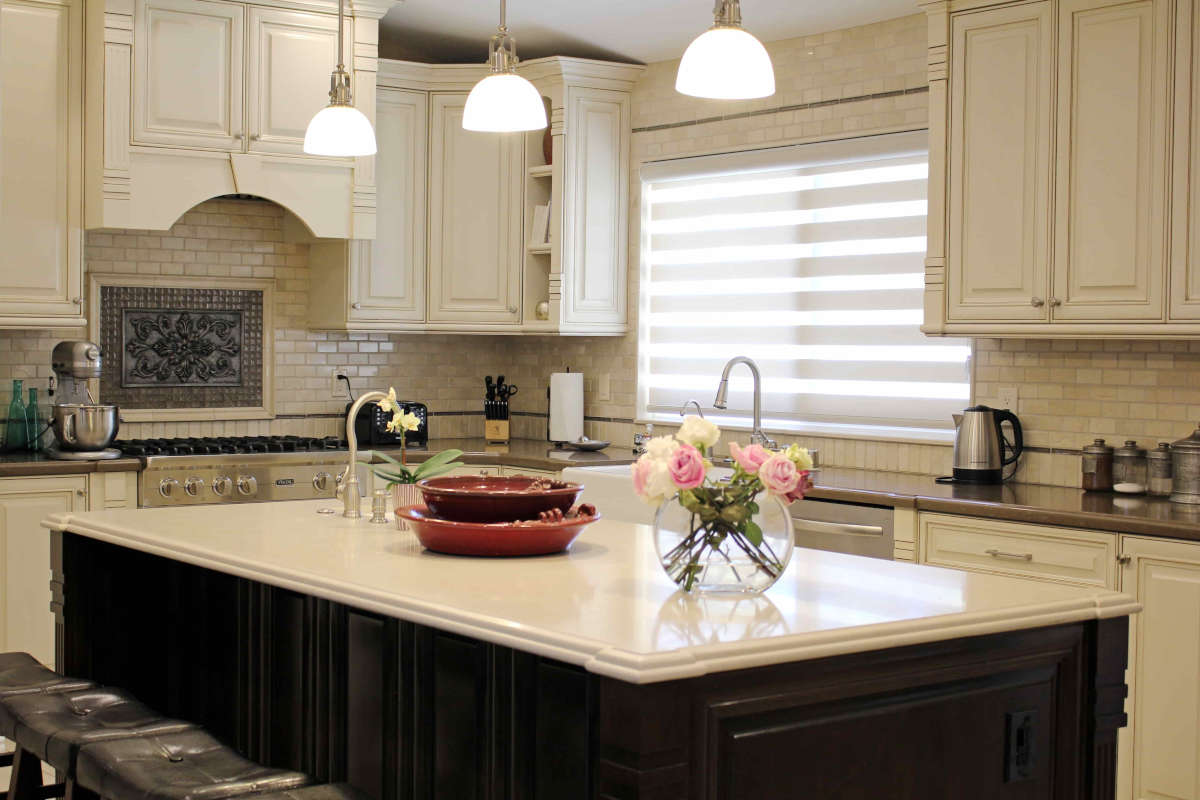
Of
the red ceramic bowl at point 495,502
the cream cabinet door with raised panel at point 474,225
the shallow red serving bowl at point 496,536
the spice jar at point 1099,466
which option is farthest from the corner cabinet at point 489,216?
the shallow red serving bowl at point 496,536

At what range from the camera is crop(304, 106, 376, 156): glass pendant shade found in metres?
3.55

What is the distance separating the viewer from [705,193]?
19.7 ft

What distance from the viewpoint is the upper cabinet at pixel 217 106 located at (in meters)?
5.15

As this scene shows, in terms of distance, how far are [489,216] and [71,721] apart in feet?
12.4

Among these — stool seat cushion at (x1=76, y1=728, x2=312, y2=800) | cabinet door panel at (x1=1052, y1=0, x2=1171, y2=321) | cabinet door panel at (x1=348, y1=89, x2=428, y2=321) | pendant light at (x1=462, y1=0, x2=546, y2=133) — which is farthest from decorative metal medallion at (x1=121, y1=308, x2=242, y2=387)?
cabinet door panel at (x1=1052, y1=0, x2=1171, y2=321)

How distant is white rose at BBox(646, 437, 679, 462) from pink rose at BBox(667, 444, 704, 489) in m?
0.01

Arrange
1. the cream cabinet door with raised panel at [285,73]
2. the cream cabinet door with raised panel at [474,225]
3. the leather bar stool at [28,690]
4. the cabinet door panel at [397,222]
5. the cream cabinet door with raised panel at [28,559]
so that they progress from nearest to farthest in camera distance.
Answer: the leather bar stool at [28,690] < the cream cabinet door with raised panel at [28,559] < the cream cabinet door with raised panel at [285,73] < the cabinet door panel at [397,222] < the cream cabinet door with raised panel at [474,225]

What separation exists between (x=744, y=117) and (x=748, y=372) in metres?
1.12

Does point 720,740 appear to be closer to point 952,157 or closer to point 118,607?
point 118,607

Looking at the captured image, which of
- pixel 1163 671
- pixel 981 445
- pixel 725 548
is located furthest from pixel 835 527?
pixel 725 548

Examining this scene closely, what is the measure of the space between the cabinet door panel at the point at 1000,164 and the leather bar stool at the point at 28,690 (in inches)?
122

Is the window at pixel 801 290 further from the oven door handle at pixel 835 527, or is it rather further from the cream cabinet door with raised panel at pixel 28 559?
the cream cabinet door with raised panel at pixel 28 559

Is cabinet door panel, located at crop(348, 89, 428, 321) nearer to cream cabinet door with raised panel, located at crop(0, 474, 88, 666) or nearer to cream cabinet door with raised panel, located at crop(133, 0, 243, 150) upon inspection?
cream cabinet door with raised panel, located at crop(133, 0, 243, 150)

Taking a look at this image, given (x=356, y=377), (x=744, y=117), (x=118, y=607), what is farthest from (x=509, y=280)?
(x=118, y=607)
